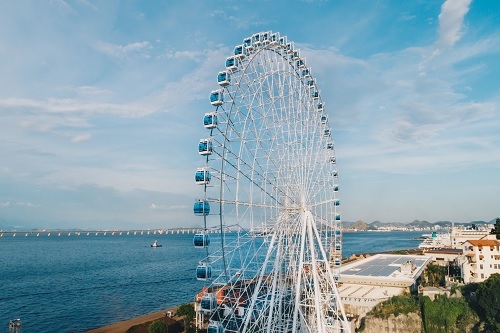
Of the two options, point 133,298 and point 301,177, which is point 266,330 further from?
point 133,298

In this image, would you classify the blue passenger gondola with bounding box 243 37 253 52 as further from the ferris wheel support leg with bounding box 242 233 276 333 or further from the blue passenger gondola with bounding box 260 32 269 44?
the ferris wheel support leg with bounding box 242 233 276 333

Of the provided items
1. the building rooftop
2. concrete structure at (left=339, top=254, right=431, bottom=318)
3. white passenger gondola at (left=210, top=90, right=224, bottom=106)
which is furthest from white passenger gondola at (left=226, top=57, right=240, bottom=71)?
the building rooftop

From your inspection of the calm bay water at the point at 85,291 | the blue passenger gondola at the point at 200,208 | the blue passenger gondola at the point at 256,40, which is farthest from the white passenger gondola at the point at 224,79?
the calm bay water at the point at 85,291

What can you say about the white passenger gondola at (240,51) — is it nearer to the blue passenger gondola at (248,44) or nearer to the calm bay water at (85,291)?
the blue passenger gondola at (248,44)

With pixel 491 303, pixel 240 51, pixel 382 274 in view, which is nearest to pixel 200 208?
pixel 240 51

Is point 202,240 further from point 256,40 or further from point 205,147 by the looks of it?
point 256,40

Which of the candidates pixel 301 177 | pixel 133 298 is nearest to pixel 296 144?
pixel 301 177
